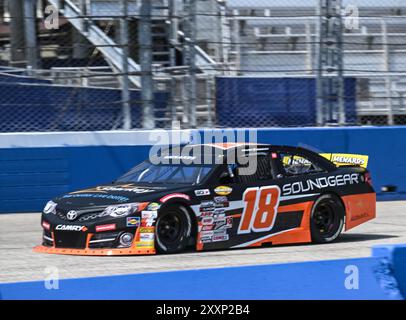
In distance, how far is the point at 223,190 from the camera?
901 centimetres

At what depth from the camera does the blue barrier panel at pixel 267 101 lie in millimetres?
13219

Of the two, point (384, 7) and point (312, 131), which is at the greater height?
point (384, 7)

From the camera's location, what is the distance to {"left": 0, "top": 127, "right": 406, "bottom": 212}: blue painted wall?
12.3 m

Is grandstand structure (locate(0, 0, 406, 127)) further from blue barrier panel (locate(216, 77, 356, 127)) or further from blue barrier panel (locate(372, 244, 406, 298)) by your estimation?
blue barrier panel (locate(372, 244, 406, 298))

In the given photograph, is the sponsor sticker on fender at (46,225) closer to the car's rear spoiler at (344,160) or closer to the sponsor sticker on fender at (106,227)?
the sponsor sticker on fender at (106,227)

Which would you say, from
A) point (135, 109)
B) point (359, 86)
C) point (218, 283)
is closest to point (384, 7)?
point (359, 86)

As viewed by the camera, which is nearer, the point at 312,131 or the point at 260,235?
the point at 260,235

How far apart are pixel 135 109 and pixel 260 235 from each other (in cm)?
409

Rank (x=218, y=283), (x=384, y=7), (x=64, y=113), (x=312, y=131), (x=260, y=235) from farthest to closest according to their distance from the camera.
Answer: (x=384, y=7) → (x=312, y=131) → (x=64, y=113) → (x=260, y=235) → (x=218, y=283)

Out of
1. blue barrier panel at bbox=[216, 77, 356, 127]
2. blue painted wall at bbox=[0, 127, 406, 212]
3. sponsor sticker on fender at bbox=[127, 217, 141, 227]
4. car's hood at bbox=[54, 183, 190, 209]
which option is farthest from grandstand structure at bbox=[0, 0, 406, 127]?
sponsor sticker on fender at bbox=[127, 217, 141, 227]

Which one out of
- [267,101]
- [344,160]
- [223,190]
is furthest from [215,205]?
[267,101]

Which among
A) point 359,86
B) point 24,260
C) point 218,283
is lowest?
point 24,260

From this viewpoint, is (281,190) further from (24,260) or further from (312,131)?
(312,131)

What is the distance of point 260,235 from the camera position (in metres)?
9.27
